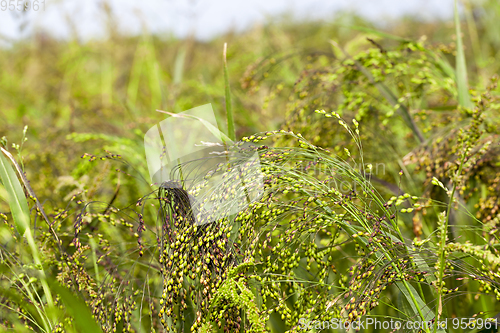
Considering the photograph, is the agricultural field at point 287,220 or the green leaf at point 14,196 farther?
the green leaf at point 14,196

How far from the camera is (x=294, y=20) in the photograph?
7.00 m

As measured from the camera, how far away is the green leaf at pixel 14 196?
3.46 feet

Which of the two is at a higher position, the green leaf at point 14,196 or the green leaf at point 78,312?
the green leaf at point 14,196

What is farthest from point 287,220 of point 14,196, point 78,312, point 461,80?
point 461,80

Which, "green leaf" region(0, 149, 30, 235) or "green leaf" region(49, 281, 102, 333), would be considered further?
"green leaf" region(0, 149, 30, 235)

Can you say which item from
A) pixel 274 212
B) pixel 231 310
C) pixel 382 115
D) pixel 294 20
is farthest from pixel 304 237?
pixel 294 20

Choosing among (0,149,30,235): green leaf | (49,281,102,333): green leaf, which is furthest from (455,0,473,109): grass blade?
(0,149,30,235): green leaf

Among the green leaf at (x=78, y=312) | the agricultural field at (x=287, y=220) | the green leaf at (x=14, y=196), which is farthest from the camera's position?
the green leaf at (x=14, y=196)

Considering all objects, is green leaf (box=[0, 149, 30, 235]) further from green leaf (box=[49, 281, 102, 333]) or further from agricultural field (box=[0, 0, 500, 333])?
green leaf (box=[49, 281, 102, 333])

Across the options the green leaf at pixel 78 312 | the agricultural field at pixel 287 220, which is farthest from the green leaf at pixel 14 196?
the green leaf at pixel 78 312

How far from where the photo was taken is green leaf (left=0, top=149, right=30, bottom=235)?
3.46 ft

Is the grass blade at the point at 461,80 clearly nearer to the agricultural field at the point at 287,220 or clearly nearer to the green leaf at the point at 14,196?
the agricultural field at the point at 287,220

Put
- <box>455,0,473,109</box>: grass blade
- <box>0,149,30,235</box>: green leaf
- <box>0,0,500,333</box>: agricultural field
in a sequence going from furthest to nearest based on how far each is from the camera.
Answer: <box>455,0,473,109</box>: grass blade
<box>0,149,30,235</box>: green leaf
<box>0,0,500,333</box>: agricultural field

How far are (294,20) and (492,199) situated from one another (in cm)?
651
